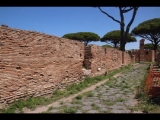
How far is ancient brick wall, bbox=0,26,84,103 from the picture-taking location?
5801mm

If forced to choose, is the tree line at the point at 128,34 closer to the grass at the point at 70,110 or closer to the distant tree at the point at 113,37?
the distant tree at the point at 113,37

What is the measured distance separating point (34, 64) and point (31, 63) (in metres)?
0.16

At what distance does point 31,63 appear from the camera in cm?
676

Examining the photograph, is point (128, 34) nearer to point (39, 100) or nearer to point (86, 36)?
point (86, 36)

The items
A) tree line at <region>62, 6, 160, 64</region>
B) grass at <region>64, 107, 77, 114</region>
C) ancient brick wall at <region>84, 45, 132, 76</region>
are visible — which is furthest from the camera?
tree line at <region>62, 6, 160, 64</region>

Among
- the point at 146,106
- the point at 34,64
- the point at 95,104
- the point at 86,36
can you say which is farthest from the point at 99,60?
the point at 86,36

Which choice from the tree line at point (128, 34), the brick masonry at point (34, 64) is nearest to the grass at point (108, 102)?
the brick masonry at point (34, 64)

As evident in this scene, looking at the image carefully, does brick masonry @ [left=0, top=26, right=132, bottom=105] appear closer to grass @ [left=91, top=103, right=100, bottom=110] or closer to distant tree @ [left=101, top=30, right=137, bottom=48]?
grass @ [left=91, top=103, right=100, bottom=110]

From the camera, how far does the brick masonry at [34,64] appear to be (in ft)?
19.1

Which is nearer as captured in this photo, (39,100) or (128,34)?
(39,100)

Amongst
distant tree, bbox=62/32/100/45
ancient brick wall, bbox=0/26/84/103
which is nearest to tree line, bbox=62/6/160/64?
distant tree, bbox=62/32/100/45

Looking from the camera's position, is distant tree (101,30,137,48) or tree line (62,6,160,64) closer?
tree line (62,6,160,64)

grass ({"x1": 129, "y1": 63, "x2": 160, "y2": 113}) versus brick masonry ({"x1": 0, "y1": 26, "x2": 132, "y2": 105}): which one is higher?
brick masonry ({"x1": 0, "y1": 26, "x2": 132, "y2": 105})

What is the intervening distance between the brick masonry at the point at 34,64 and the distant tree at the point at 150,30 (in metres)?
33.0
